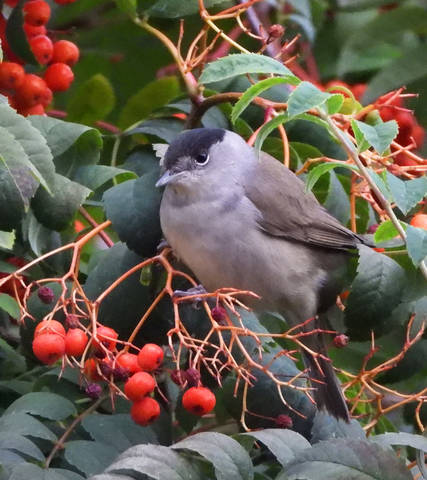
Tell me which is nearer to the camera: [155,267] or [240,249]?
[155,267]

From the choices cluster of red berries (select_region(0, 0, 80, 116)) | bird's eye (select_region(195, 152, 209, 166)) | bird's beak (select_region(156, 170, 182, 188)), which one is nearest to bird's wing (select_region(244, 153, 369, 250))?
bird's eye (select_region(195, 152, 209, 166))

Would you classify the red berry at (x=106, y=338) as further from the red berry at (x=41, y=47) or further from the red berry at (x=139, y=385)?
the red berry at (x=41, y=47)

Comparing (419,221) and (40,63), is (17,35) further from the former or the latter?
(419,221)

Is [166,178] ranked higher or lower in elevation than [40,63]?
lower

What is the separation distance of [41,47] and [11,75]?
0.16m

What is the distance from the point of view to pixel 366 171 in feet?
7.66

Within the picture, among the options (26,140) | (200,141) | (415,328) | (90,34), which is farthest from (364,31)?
(26,140)

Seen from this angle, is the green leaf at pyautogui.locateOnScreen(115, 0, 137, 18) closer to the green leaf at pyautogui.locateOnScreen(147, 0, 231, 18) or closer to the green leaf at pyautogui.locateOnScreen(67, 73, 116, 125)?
the green leaf at pyautogui.locateOnScreen(147, 0, 231, 18)

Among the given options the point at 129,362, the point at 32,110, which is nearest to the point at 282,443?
the point at 129,362

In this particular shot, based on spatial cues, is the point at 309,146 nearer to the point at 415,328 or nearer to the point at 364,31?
the point at 415,328

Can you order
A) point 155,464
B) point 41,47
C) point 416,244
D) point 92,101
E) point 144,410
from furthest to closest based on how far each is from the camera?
point 92,101, point 41,47, point 144,410, point 416,244, point 155,464

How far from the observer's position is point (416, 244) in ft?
7.24

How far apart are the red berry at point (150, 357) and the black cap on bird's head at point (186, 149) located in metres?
0.49

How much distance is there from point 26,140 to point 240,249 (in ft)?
2.42
